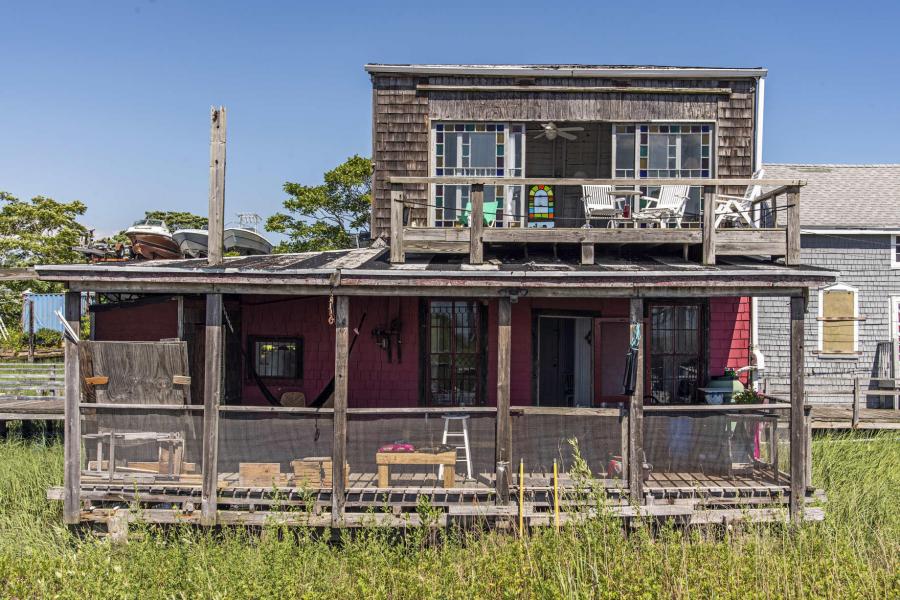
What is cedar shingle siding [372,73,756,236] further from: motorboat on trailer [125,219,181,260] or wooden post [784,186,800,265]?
motorboat on trailer [125,219,181,260]

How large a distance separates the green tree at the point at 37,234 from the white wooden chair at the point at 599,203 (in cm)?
2554

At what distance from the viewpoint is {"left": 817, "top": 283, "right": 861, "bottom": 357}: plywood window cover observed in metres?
16.7

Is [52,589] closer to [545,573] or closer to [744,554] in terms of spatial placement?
[545,573]

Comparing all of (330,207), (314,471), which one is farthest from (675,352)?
(330,207)

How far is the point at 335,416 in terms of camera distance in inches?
338

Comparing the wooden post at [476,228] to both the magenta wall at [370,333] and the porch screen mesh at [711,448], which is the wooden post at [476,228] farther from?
the porch screen mesh at [711,448]

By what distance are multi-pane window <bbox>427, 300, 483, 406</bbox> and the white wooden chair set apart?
246 cm

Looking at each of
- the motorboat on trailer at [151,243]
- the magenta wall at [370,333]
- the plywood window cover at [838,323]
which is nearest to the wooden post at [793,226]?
the magenta wall at [370,333]

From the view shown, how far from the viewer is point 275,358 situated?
12258mm

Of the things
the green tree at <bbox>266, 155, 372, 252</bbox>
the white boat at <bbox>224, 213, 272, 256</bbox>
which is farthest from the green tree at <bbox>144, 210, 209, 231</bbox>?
the white boat at <bbox>224, 213, 272, 256</bbox>

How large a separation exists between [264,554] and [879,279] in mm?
15963

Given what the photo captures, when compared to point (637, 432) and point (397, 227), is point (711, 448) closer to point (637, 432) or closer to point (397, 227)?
point (637, 432)

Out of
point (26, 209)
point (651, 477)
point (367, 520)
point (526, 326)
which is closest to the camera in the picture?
point (367, 520)

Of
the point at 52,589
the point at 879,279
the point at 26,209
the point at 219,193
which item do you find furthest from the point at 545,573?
the point at 26,209
